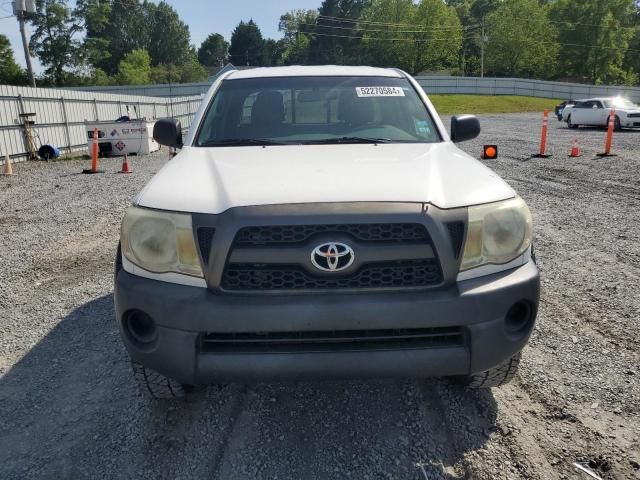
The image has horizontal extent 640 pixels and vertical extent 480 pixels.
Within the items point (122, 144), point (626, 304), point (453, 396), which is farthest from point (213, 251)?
point (122, 144)

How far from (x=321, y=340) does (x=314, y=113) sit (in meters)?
1.92

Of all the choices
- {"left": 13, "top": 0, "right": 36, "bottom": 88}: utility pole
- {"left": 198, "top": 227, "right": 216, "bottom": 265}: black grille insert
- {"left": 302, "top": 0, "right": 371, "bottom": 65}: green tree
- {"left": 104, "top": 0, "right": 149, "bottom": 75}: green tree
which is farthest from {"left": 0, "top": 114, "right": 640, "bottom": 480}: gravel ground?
{"left": 104, "top": 0, "right": 149, "bottom": 75}: green tree

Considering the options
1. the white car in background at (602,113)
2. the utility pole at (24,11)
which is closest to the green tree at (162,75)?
the utility pole at (24,11)

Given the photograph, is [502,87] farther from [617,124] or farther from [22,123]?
[22,123]

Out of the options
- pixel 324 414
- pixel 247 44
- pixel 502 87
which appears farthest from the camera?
pixel 247 44

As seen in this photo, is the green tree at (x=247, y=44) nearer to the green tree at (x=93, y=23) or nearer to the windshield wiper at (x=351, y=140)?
the green tree at (x=93, y=23)

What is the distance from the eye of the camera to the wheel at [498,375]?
97.2 inches

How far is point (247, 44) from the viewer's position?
11675 cm

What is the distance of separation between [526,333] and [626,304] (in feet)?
7.77

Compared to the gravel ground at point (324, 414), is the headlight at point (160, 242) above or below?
above

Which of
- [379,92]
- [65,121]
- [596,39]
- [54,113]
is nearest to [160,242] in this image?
[379,92]

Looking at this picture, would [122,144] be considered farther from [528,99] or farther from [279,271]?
[528,99]

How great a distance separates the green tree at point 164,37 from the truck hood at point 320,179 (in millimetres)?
114255

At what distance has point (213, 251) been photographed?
2.11m
